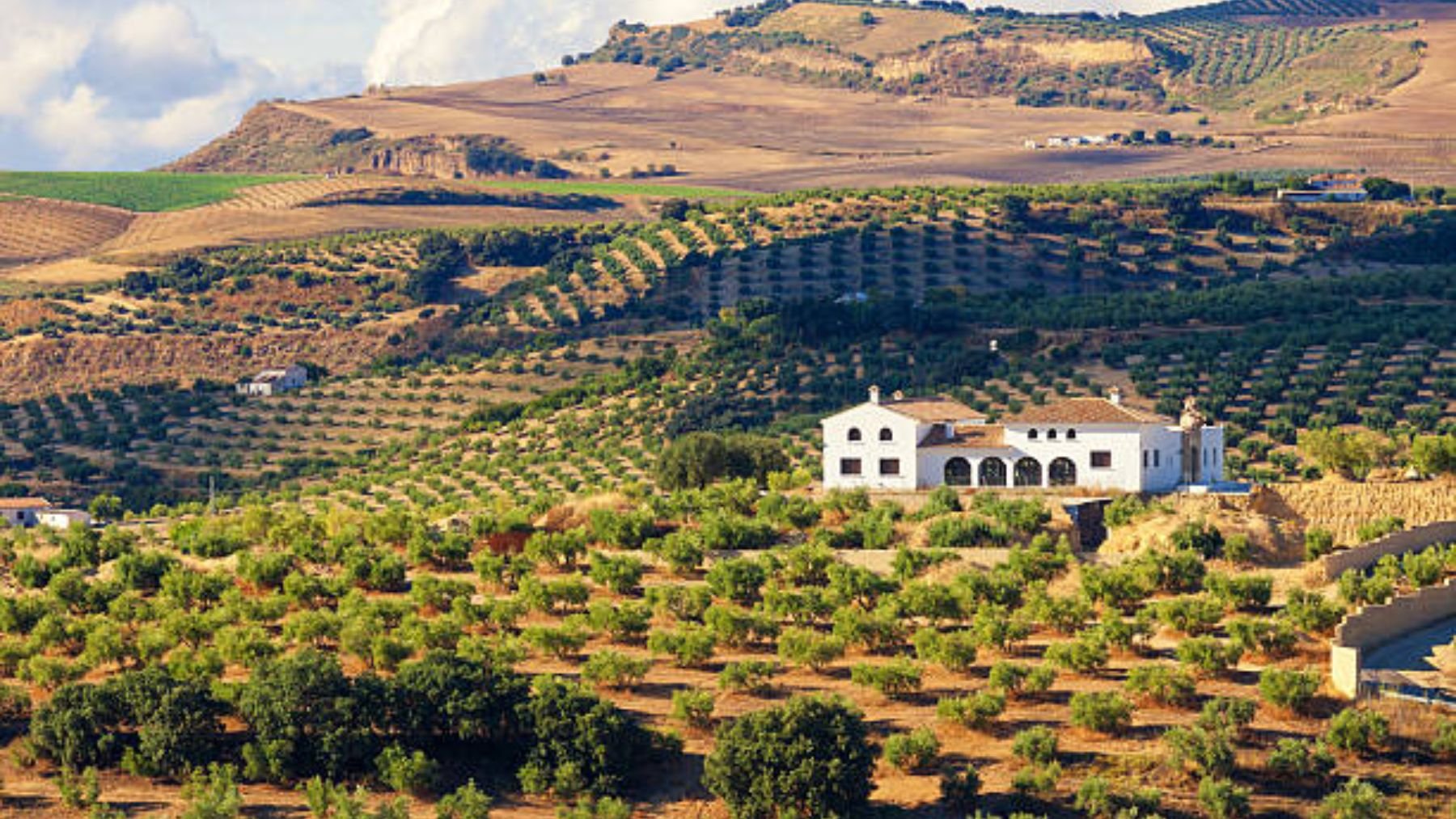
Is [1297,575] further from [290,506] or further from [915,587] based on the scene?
[290,506]

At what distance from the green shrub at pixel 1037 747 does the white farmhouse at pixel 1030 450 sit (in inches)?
994

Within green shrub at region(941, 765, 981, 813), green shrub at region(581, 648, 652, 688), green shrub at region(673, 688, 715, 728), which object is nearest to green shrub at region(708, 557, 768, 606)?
green shrub at region(581, 648, 652, 688)

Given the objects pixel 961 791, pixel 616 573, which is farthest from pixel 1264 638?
pixel 616 573

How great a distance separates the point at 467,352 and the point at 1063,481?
8333 centimetres

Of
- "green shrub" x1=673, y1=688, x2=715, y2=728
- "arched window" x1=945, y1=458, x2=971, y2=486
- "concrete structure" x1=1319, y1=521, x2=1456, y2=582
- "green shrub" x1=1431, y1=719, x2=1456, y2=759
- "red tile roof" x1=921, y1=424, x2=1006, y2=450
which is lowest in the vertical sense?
"green shrub" x1=1431, y1=719, x2=1456, y2=759

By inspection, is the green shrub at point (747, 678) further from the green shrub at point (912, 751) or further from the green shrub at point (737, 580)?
the green shrub at point (737, 580)

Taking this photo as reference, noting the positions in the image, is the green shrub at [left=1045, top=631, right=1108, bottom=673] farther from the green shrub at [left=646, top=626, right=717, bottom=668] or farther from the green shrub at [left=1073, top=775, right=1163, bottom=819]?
the green shrub at [left=646, top=626, right=717, bottom=668]

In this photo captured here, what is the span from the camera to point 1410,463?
83.0 metres

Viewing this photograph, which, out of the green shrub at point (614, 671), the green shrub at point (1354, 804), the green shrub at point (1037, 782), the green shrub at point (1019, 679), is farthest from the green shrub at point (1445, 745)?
the green shrub at point (614, 671)

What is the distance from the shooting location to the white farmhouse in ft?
259

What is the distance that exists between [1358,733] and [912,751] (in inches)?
397

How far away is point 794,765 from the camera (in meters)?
52.6

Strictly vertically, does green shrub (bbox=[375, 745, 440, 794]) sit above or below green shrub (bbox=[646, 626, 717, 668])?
below

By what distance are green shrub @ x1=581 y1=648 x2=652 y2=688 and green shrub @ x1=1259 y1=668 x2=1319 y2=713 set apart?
15774 mm
